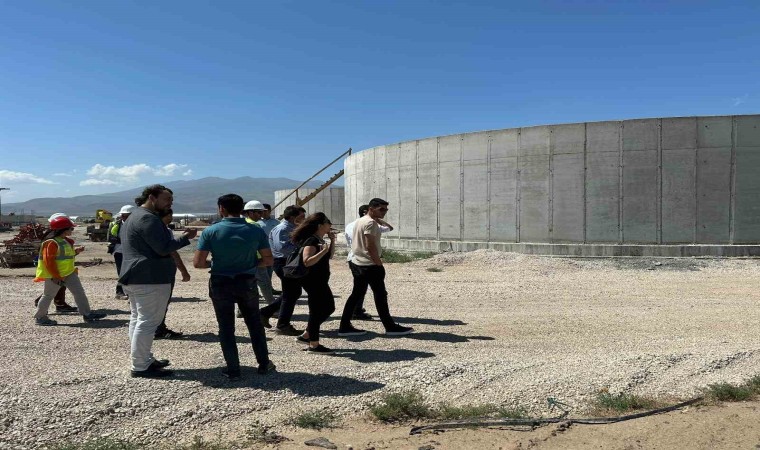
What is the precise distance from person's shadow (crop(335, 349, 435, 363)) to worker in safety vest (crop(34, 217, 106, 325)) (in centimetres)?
400

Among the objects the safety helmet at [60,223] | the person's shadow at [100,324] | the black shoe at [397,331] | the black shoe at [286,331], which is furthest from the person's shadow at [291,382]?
the safety helmet at [60,223]

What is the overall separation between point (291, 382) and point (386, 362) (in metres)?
1.11

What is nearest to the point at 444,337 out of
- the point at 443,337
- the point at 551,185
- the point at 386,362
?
the point at 443,337

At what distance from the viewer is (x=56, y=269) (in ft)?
23.6

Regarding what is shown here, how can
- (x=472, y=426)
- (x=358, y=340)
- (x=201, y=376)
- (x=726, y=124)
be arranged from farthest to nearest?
(x=726, y=124), (x=358, y=340), (x=201, y=376), (x=472, y=426)

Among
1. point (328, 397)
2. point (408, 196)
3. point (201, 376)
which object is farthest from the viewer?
point (408, 196)

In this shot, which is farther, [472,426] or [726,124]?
[726,124]

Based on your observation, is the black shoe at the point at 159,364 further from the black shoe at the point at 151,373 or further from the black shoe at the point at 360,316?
the black shoe at the point at 360,316

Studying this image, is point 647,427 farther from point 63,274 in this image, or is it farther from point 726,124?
point 726,124

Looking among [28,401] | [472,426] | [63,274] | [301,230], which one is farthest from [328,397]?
[63,274]

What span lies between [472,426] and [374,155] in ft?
59.1

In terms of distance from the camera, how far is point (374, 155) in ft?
70.4

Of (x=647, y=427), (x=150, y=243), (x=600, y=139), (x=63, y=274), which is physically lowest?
(x=647, y=427)

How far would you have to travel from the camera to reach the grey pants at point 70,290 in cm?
719
